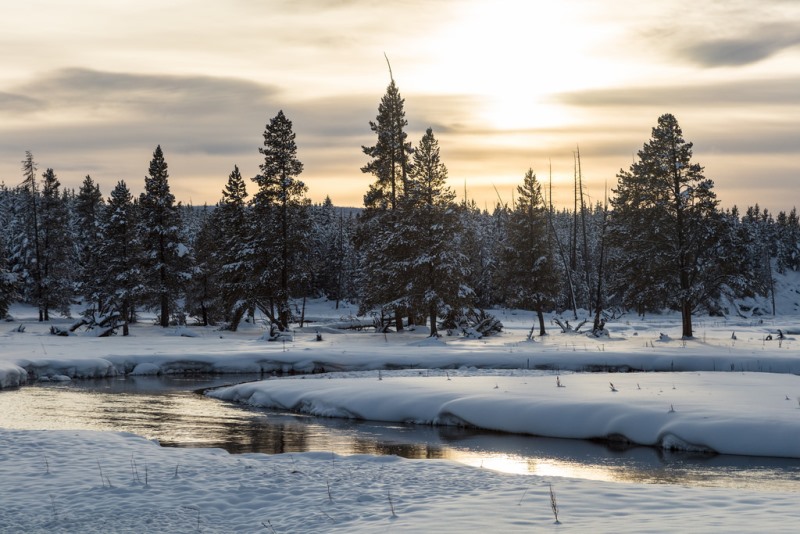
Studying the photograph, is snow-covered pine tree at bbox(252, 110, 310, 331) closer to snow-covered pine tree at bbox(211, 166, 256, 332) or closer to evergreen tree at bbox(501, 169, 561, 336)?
snow-covered pine tree at bbox(211, 166, 256, 332)

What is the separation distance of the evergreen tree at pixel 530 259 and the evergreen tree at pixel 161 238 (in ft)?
73.4

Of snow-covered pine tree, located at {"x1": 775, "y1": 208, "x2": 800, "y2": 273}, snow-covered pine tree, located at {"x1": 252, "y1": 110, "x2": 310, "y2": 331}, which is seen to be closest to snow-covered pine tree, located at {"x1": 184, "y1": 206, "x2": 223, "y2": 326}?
snow-covered pine tree, located at {"x1": 252, "y1": 110, "x2": 310, "y2": 331}

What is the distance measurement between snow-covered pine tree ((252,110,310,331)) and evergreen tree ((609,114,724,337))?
20101 mm

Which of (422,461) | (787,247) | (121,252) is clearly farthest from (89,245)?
(787,247)

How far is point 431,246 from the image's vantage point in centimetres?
4312

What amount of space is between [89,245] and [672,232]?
159ft

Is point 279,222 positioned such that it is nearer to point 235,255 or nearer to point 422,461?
point 235,255

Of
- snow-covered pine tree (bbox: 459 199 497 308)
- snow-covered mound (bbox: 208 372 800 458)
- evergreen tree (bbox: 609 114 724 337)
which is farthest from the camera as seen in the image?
snow-covered pine tree (bbox: 459 199 497 308)

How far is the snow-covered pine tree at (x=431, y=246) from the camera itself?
140 ft

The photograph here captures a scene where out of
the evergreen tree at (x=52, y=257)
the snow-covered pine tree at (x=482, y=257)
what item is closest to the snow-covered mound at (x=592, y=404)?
the evergreen tree at (x=52, y=257)

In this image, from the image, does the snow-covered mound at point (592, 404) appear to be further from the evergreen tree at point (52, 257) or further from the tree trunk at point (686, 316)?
the evergreen tree at point (52, 257)

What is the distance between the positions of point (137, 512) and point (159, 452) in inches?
161

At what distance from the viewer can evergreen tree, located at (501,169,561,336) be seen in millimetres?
47719

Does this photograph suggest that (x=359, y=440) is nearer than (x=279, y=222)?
Yes
